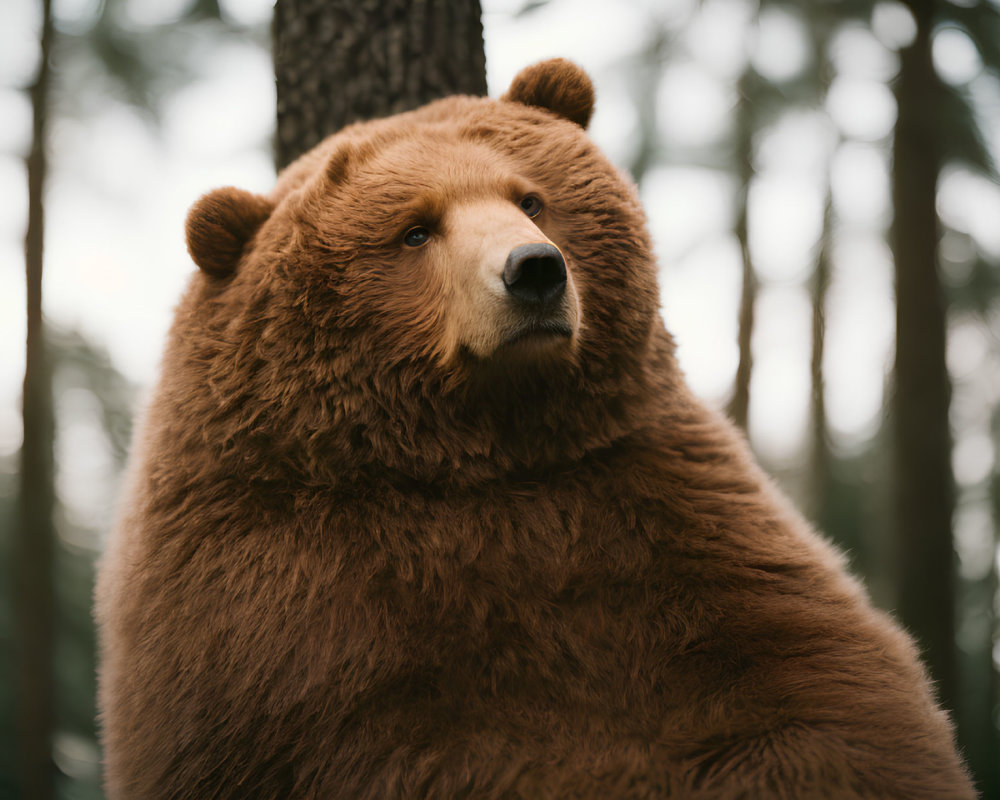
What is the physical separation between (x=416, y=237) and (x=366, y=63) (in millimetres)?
1423

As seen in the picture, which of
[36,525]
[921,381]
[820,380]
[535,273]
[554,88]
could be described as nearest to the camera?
[535,273]

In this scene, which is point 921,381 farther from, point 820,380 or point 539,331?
point 539,331

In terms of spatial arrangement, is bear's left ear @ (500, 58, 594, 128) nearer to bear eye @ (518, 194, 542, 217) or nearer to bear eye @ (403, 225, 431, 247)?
bear eye @ (518, 194, 542, 217)

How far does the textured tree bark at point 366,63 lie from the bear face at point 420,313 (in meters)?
0.98

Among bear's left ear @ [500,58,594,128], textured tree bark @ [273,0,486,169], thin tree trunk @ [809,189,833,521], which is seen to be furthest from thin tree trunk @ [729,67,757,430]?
bear's left ear @ [500,58,594,128]

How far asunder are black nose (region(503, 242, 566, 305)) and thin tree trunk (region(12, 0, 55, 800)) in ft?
20.1

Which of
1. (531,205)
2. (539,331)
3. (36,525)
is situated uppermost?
(531,205)

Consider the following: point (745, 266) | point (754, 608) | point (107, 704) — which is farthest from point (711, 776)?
point (745, 266)

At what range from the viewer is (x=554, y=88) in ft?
8.10

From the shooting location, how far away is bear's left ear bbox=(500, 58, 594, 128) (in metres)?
2.46

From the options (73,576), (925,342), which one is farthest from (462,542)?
(73,576)

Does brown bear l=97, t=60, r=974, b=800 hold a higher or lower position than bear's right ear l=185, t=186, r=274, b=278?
lower

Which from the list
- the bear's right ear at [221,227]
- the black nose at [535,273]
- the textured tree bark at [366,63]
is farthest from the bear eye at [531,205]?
the textured tree bark at [366,63]

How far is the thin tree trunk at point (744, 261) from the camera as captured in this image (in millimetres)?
8062
